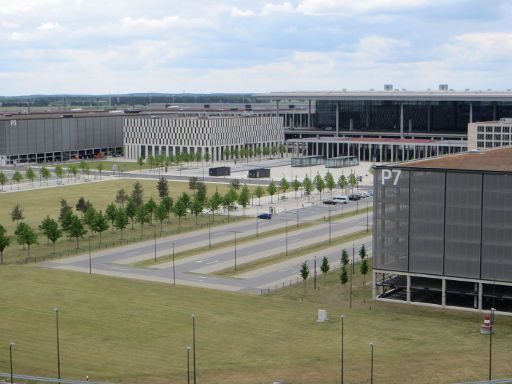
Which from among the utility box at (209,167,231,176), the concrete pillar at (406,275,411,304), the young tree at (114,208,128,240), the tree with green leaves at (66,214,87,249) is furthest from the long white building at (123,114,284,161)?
the concrete pillar at (406,275,411,304)

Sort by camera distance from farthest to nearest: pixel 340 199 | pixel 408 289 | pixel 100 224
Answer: pixel 340 199 < pixel 100 224 < pixel 408 289

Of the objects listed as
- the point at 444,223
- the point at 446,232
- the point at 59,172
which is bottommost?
the point at 59,172

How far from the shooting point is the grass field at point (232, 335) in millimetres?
50094

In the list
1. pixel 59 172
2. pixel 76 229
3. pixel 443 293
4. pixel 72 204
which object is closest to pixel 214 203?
pixel 76 229

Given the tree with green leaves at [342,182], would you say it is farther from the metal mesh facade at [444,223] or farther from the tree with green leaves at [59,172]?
the metal mesh facade at [444,223]

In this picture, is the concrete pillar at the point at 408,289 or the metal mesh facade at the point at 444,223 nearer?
the metal mesh facade at the point at 444,223

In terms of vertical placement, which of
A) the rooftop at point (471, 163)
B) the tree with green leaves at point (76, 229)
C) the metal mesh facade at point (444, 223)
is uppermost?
the rooftop at point (471, 163)

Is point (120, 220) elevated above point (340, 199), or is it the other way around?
point (120, 220)

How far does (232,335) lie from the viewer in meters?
57.8

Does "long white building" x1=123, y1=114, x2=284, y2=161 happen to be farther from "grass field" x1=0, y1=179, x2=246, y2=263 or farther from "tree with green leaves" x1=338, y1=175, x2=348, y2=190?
"tree with green leaves" x1=338, y1=175, x2=348, y2=190

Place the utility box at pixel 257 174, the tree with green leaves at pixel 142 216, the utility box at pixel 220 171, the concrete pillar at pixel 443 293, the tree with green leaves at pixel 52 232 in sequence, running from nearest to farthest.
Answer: the concrete pillar at pixel 443 293, the tree with green leaves at pixel 52 232, the tree with green leaves at pixel 142 216, the utility box at pixel 257 174, the utility box at pixel 220 171

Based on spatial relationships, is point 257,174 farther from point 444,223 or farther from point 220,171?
point 444,223

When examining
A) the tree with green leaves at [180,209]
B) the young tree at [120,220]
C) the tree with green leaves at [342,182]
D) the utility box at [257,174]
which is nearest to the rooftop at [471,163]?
the young tree at [120,220]

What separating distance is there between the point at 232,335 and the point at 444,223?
19.0 meters
